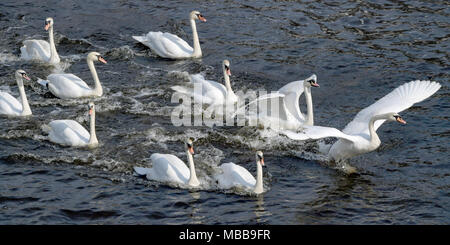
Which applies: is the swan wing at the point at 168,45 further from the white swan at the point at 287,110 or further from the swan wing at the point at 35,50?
the white swan at the point at 287,110

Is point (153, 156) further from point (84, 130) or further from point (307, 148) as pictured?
point (307, 148)

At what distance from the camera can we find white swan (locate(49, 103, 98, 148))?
1335cm

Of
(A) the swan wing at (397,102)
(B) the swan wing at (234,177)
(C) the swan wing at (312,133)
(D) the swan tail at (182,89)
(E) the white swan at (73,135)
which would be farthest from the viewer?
(D) the swan tail at (182,89)

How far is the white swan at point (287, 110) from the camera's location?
1391cm

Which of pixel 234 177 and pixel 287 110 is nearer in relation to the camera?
pixel 234 177

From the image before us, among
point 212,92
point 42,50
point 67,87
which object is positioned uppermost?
point 42,50

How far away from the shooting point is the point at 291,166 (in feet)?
42.3

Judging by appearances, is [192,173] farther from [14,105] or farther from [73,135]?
[14,105]

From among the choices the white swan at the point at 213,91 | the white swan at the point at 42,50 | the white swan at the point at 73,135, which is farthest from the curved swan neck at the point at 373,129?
the white swan at the point at 42,50

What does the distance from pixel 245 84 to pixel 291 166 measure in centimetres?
415

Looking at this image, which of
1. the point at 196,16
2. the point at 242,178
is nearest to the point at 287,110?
the point at 242,178

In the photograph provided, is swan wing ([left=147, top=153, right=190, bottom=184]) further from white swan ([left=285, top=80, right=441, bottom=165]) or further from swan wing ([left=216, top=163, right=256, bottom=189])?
white swan ([left=285, top=80, right=441, bottom=165])

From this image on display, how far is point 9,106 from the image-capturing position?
1481 centimetres

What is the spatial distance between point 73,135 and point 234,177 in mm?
3335
